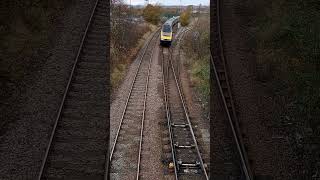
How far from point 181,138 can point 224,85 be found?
2469 millimetres

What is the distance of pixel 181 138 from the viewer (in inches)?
549

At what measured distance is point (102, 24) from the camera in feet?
61.4

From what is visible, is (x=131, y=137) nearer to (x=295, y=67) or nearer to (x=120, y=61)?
(x=295, y=67)

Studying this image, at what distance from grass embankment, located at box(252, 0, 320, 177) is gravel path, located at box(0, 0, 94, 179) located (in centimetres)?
655

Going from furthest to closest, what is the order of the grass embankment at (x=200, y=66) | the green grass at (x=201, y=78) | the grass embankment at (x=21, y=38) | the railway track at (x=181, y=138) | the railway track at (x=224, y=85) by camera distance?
1. the grass embankment at (x=200, y=66)
2. the green grass at (x=201, y=78)
3. the grass embankment at (x=21, y=38)
4. the railway track at (x=181, y=138)
5. the railway track at (x=224, y=85)

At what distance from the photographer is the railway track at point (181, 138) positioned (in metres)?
11.4

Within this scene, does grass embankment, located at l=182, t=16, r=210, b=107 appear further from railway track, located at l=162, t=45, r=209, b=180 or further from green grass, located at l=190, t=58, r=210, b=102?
railway track, located at l=162, t=45, r=209, b=180

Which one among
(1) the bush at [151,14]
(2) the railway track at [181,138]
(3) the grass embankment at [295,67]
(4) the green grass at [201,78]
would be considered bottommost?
(2) the railway track at [181,138]

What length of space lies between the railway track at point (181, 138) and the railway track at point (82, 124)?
2.36 metres

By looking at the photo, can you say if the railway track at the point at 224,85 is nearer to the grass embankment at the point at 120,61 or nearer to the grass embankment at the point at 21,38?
the grass embankment at the point at 120,61

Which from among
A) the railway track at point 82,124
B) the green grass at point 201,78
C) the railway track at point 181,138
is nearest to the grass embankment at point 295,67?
the railway track at point 181,138

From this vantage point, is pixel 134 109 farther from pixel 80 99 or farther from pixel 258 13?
pixel 258 13

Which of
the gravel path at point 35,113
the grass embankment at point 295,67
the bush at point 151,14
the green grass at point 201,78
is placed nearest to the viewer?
the gravel path at point 35,113

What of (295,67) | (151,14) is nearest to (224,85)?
(295,67)
